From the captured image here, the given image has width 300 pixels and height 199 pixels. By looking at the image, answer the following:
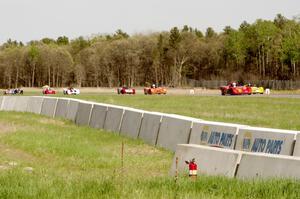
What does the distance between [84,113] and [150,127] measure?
28.4 ft

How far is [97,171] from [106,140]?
22.1 ft

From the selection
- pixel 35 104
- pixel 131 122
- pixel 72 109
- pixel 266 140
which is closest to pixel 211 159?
pixel 266 140

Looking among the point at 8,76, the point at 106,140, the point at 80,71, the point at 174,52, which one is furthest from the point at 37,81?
Answer: the point at 106,140

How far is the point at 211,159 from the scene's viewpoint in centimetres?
1144

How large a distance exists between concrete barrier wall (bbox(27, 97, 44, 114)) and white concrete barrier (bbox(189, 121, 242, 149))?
2226cm

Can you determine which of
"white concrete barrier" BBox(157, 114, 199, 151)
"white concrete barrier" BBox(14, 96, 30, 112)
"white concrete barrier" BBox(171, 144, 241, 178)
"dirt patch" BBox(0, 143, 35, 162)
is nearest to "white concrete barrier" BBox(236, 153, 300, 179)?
"white concrete barrier" BBox(171, 144, 241, 178)

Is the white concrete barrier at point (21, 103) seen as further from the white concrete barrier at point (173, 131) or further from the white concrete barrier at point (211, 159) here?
the white concrete barrier at point (211, 159)

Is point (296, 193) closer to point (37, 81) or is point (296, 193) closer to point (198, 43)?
point (198, 43)

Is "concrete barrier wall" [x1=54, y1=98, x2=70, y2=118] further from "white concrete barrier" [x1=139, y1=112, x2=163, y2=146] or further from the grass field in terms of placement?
A: "white concrete barrier" [x1=139, y1=112, x2=163, y2=146]

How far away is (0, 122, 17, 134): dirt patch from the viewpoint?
23.8 metres

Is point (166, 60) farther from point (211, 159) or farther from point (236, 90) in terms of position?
point (211, 159)

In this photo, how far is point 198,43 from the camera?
16012 centimetres

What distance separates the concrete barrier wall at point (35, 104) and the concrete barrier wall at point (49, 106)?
0.84 m

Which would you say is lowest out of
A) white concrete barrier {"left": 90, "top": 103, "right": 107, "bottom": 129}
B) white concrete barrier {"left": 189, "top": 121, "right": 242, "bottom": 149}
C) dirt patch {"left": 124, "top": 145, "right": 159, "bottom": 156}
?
dirt patch {"left": 124, "top": 145, "right": 159, "bottom": 156}
